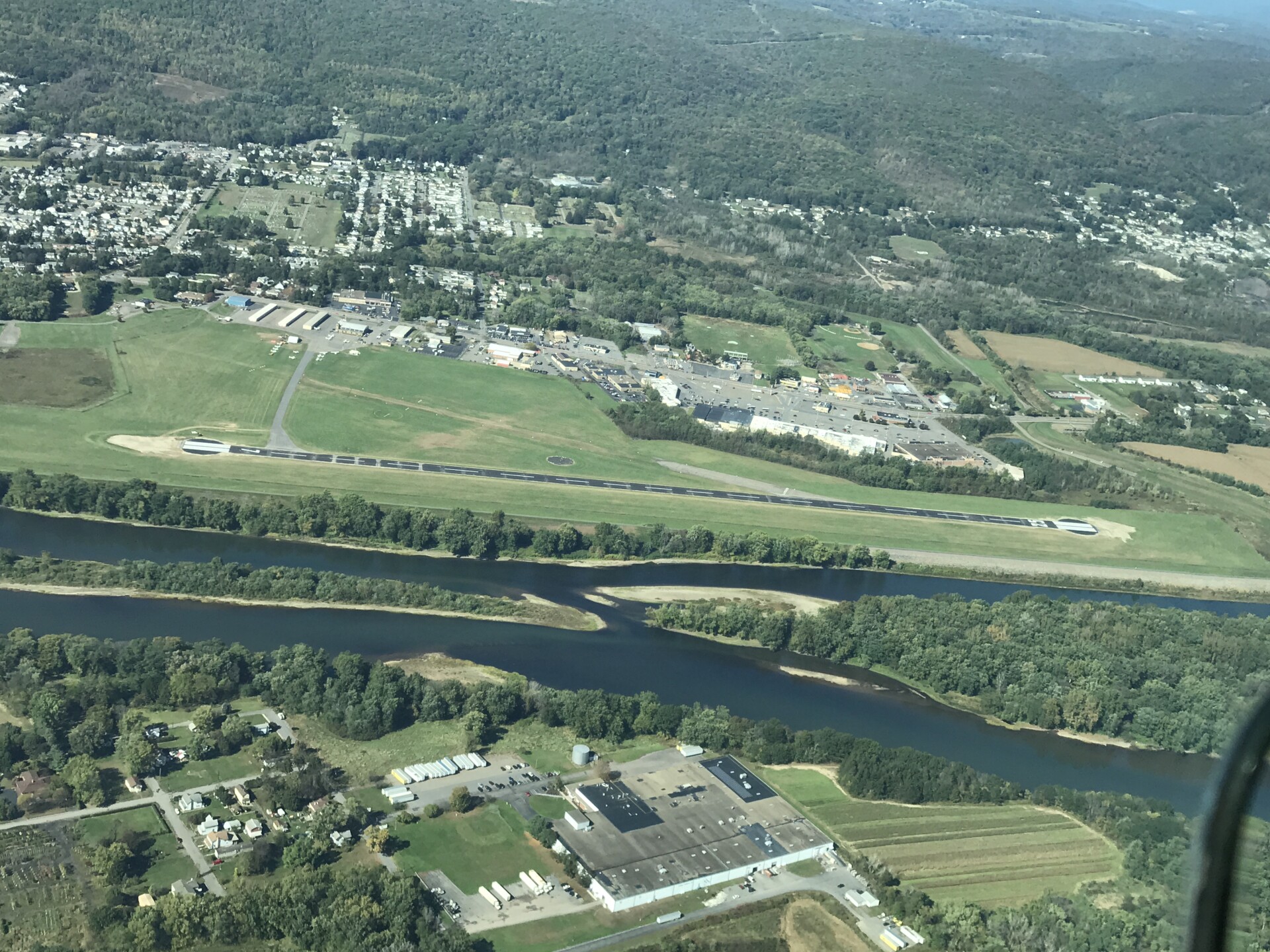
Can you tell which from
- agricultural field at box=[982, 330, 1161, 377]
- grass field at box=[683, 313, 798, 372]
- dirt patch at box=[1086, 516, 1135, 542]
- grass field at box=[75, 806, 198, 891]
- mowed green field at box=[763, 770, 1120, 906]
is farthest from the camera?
agricultural field at box=[982, 330, 1161, 377]

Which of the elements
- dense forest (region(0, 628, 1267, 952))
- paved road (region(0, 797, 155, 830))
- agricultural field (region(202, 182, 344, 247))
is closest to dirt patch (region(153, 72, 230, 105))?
agricultural field (region(202, 182, 344, 247))

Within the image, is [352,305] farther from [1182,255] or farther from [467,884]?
[1182,255]

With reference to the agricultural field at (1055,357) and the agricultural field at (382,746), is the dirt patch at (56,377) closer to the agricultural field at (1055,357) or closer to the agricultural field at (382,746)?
the agricultural field at (382,746)

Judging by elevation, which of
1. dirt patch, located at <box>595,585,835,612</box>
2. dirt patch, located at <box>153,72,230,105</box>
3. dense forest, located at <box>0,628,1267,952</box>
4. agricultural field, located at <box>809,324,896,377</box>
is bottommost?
dirt patch, located at <box>595,585,835,612</box>

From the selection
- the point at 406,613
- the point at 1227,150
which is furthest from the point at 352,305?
the point at 1227,150

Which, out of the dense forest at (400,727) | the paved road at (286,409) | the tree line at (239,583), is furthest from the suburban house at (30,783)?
the paved road at (286,409)

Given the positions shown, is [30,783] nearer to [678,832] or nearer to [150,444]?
[678,832]

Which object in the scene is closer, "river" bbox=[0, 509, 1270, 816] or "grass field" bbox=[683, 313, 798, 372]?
"river" bbox=[0, 509, 1270, 816]

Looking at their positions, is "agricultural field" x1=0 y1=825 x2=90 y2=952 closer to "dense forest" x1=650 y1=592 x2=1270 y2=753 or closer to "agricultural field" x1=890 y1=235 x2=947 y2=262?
"dense forest" x1=650 y1=592 x2=1270 y2=753
